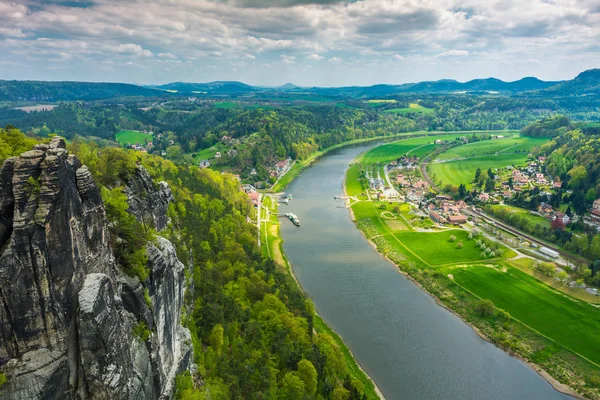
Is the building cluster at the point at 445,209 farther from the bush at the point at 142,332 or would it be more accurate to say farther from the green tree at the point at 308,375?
the bush at the point at 142,332

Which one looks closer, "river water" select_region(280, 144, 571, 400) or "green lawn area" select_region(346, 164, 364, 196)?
"river water" select_region(280, 144, 571, 400)

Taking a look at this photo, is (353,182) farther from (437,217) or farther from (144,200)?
(144,200)

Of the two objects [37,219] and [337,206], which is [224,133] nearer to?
[337,206]

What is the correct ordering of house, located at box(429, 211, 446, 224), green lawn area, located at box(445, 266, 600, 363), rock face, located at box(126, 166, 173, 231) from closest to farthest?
rock face, located at box(126, 166, 173, 231) → green lawn area, located at box(445, 266, 600, 363) → house, located at box(429, 211, 446, 224)

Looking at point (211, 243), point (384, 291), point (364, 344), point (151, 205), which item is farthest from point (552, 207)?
point (151, 205)

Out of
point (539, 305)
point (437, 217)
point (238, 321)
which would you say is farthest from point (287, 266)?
point (437, 217)

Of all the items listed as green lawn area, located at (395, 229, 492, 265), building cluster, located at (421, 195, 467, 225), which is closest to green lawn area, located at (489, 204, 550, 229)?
building cluster, located at (421, 195, 467, 225)

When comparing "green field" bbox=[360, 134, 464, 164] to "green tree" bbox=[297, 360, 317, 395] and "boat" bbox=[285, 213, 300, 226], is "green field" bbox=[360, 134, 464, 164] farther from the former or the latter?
"green tree" bbox=[297, 360, 317, 395]

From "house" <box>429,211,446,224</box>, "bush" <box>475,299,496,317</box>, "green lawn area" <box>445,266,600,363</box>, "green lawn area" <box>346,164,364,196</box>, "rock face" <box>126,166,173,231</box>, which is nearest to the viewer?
"rock face" <box>126,166,173,231</box>
